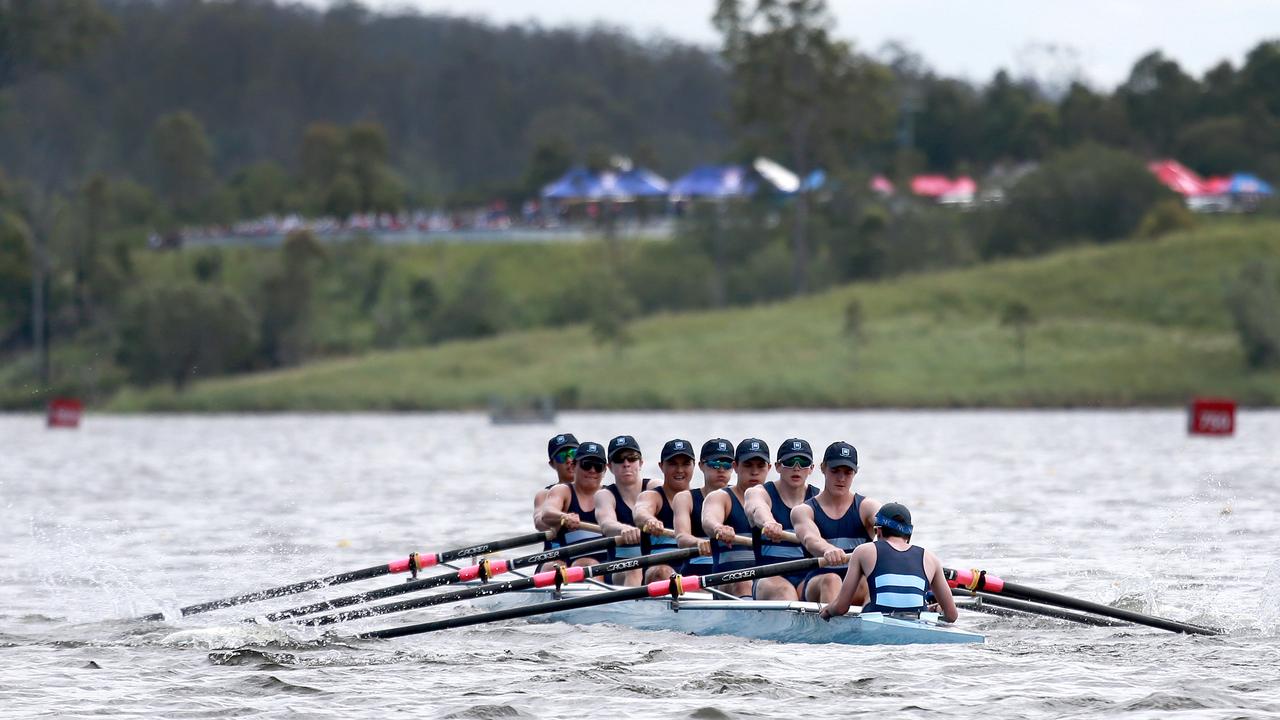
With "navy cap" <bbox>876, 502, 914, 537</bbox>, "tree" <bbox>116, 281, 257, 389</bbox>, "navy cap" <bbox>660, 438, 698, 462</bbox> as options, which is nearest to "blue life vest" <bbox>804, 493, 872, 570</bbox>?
"navy cap" <bbox>876, 502, 914, 537</bbox>

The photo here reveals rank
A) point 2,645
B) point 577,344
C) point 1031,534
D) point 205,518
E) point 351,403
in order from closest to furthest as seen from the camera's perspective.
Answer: point 2,645 < point 1031,534 < point 205,518 < point 351,403 < point 577,344

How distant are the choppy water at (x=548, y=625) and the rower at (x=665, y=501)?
3.04 ft

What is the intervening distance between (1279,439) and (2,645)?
40206mm

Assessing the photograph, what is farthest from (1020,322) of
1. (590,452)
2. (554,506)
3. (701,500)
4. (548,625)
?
(548,625)

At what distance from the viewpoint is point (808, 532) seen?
1677 centimetres

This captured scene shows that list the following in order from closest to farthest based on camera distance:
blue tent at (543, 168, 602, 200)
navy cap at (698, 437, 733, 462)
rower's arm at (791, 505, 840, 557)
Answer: rower's arm at (791, 505, 840, 557), navy cap at (698, 437, 733, 462), blue tent at (543, 168, 602, 200)

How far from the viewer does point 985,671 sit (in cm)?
1562

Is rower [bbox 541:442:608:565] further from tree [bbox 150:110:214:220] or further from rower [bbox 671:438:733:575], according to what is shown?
tree [bbox 150:110:214:220]

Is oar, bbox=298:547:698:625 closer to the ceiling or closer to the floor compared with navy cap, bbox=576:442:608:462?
closer to the floor

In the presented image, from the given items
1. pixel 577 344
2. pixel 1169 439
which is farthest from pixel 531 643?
pixel 577 344

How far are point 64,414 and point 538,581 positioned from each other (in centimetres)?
5516

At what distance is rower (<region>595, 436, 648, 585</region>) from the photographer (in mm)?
19094

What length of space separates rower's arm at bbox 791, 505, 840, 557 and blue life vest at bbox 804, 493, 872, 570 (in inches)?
2.1

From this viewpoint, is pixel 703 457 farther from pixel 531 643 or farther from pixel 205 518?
pixel 205 518
